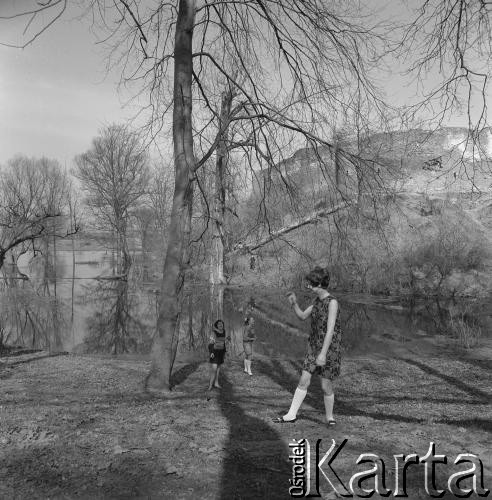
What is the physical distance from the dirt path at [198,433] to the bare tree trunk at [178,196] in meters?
0.77

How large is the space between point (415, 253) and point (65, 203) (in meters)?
Result: 38.7

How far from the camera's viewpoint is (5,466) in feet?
13.9

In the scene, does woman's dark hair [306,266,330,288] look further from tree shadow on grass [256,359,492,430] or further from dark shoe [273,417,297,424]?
tree shadow on grass [256,359,492,430]

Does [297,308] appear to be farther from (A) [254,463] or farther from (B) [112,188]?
(B) [112,188]

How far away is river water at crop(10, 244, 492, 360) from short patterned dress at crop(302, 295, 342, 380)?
358 inches

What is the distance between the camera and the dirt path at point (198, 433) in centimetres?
393

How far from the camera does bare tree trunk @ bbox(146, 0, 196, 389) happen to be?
790 centimetres

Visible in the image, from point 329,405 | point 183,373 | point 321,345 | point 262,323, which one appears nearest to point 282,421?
point 329,405

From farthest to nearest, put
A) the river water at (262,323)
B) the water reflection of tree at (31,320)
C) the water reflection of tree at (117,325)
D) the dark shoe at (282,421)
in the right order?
the water reflection of tree at (31,320) < the water reflection of tree at (117,325) < the river water at (262,323) < the dark shoe at (282,421)

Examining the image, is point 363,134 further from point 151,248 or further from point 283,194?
point 151,248

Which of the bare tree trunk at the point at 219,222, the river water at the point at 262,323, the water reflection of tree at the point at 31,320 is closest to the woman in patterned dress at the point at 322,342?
the bare tree trunk at the point at 219,222

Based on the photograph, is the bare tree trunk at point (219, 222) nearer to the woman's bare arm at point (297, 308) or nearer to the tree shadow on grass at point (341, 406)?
the woman's bare arm at point (297, 308)

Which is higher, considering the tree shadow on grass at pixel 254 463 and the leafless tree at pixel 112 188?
the leafless tree at pixel 112 188

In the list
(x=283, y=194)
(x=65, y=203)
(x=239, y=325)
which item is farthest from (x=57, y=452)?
(x=65, y=203)
